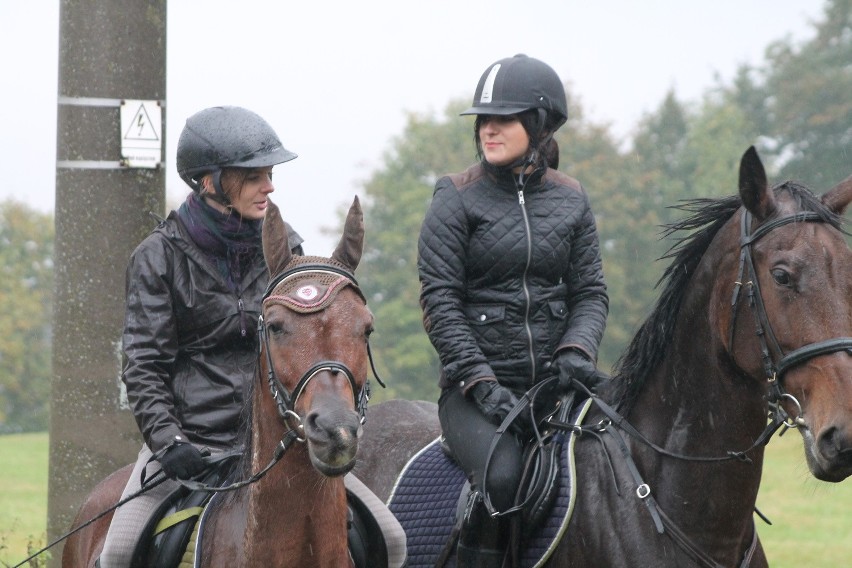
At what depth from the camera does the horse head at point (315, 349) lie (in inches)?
161

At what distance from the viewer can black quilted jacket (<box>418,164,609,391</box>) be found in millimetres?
5453

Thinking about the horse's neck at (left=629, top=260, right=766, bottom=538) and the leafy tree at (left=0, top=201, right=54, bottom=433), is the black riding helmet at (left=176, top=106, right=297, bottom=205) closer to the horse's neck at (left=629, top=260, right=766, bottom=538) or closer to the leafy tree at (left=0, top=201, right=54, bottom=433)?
the horse's neck at (left=629, top=260, right=766, bottom=538)

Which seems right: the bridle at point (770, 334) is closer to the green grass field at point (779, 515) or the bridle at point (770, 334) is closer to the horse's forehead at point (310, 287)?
the horse's forehead at point (310, 287)

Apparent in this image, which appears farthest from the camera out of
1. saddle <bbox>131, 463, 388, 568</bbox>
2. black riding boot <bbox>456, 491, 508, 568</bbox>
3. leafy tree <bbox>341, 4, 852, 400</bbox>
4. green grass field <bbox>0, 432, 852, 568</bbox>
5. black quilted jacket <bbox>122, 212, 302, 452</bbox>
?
leafy tree <bbox>341, 4, 852, 400</bbox>

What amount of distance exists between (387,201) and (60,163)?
57728 mm

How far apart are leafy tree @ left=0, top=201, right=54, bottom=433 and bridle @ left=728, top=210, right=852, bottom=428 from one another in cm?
5146

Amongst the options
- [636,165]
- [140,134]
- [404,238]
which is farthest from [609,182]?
[140,134]

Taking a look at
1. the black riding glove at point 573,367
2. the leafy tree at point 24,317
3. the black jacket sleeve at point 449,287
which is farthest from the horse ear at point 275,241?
the leafy tree at point 24,317

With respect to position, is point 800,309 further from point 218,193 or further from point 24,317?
point 24,317

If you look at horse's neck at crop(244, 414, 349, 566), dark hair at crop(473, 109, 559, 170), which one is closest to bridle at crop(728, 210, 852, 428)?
dark hair at crop(473, 109, 559, 170)

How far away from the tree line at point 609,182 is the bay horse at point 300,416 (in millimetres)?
44390

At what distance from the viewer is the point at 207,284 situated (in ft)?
16.9

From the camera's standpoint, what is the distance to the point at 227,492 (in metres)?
4.88

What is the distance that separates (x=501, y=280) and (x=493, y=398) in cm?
52
